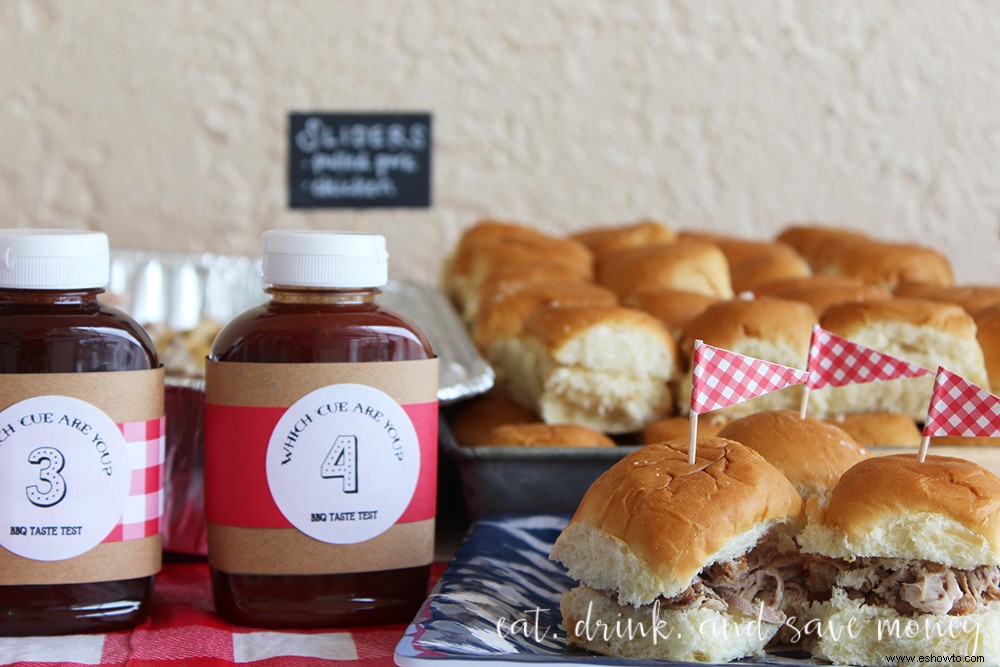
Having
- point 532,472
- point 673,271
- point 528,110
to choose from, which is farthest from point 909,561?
point 528,110

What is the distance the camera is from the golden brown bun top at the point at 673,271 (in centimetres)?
185

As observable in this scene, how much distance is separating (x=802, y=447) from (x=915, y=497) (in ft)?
0.55

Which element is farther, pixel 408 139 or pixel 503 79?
pixel 503 79

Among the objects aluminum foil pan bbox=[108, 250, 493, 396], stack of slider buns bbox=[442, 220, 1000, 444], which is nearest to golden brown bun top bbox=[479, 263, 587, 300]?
stack of slider buns bbox=[442, 220, 1000, 444]

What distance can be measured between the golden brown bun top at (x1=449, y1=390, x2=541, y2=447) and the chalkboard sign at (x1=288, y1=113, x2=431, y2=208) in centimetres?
99

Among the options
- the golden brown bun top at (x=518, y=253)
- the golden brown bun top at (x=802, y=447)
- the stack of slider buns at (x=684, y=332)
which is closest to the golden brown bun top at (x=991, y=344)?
the stack of slider buns at (x=684, y=332)

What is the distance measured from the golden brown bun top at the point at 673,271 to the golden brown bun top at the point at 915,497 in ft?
2.84

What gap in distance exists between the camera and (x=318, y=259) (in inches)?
38.8

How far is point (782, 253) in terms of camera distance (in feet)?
6.63

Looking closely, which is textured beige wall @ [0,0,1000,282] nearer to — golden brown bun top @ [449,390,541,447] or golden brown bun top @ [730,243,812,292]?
golden brown bun top @ [730,243,812,292]

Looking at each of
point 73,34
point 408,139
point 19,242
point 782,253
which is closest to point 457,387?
point 19,242

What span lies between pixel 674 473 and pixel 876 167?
218 cm

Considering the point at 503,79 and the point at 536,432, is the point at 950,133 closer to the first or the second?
the point at 503,79

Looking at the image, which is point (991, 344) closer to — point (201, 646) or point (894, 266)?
point (894, 266)
